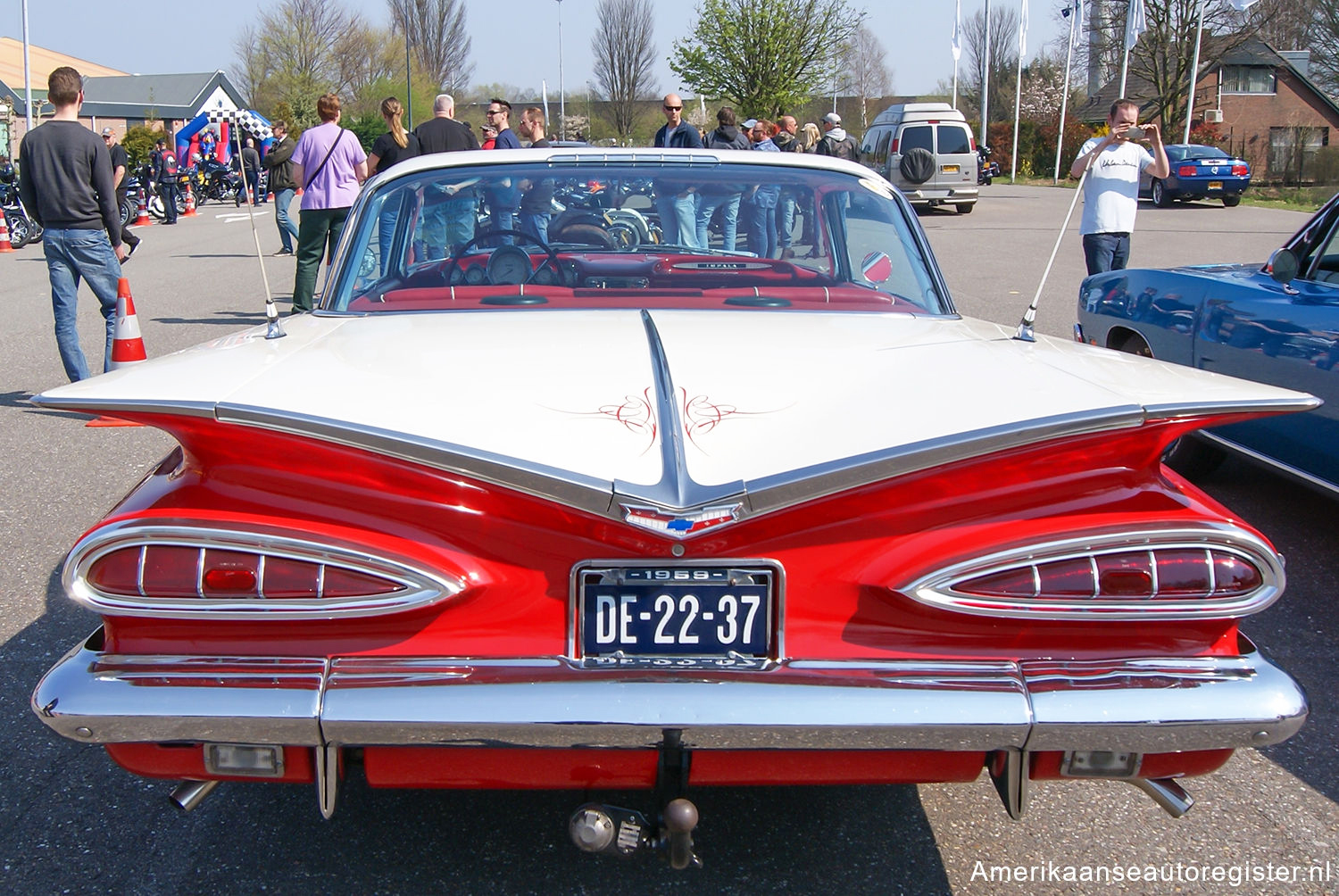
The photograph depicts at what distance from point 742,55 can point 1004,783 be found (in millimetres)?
36391

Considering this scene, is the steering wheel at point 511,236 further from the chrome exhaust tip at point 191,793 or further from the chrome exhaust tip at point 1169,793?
the chrome exhaust tip at point 1169,793

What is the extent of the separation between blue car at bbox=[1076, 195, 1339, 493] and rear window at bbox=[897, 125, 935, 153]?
19.3 m

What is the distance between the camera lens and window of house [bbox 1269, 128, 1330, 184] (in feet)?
125

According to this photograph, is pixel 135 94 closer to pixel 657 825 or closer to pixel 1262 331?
pixel 1262 331

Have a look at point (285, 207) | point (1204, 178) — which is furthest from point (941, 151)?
point (285, 207)

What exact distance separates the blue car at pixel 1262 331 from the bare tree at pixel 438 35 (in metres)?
72.1

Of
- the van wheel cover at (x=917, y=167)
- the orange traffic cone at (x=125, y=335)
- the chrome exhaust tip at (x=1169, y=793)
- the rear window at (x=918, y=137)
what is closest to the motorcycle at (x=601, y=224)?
the van wheel cover at (x=917, y=167)

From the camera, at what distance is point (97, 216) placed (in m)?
6.60

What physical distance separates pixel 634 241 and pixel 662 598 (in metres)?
1.99

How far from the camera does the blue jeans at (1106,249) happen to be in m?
7.76

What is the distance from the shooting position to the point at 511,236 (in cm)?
361

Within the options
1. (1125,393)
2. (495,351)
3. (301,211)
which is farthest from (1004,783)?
(301,211)

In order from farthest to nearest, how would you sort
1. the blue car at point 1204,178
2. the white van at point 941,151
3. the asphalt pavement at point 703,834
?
the blue car at point 1204,178 < the white van at point 941,151 < the asphalt pavement at point 703,834

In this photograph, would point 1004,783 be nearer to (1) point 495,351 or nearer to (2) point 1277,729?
(2) point 1277,729
